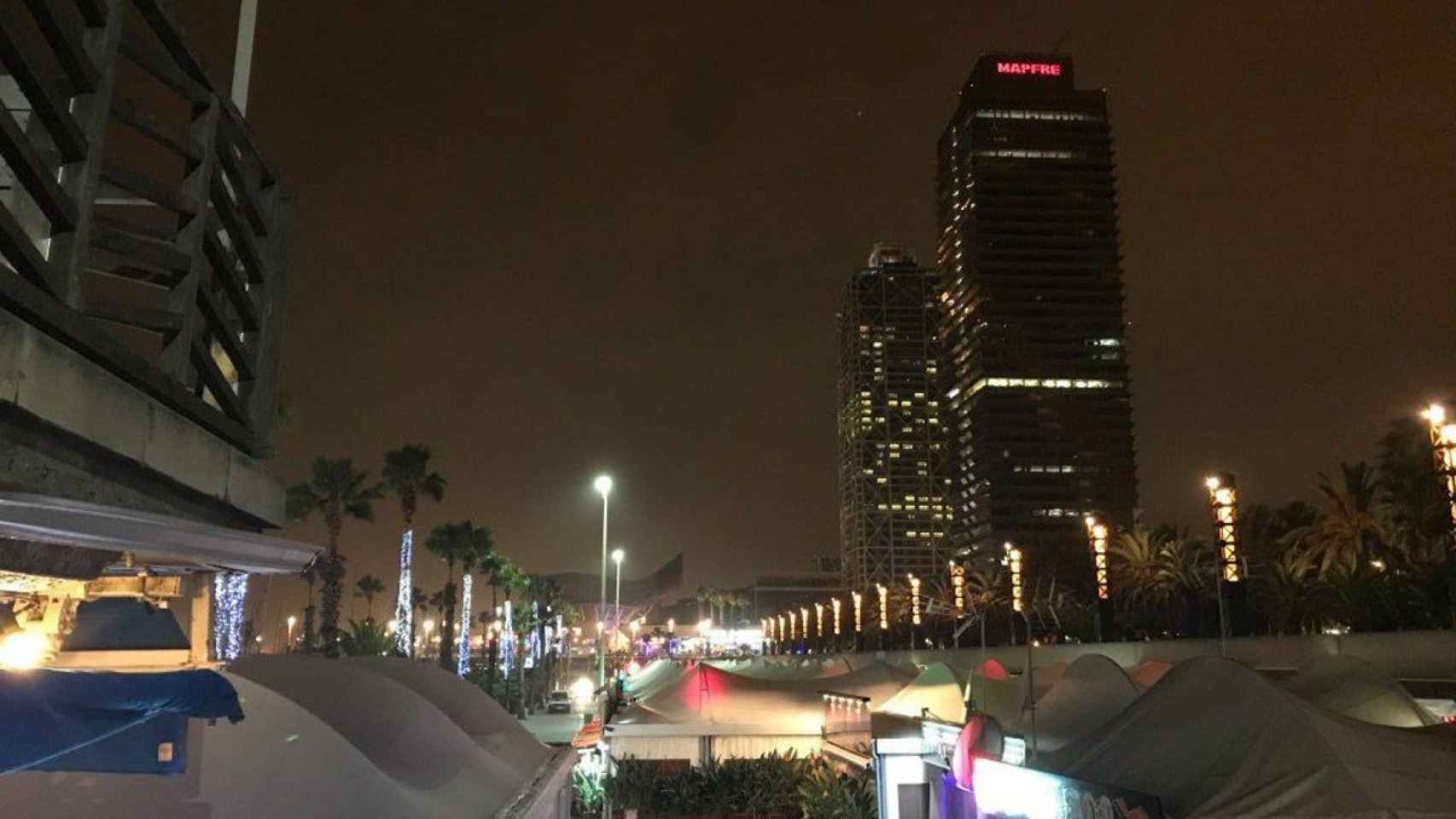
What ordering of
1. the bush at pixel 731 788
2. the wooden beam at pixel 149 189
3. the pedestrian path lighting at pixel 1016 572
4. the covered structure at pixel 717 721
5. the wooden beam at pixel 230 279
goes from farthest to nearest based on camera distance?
the pedestrian path lighting at pixel 1016 572, the covered structure at pixel 717 721, the bush at pixel 731 788, the wooden beam at pixel 230 279, the wooden beam at pixel 149 189

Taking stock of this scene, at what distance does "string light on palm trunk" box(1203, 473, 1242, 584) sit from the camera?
36375 mm

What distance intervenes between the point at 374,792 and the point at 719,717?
2388cm

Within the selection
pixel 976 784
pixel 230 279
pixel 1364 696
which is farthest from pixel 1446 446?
pixel 230 279

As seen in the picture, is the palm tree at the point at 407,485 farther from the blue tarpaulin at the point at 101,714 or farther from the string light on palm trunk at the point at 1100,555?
the blue tarpaulin at the point at 101,714

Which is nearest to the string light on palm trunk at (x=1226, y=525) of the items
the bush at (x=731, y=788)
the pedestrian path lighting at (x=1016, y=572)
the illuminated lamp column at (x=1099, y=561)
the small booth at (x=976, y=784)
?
the illuminated lamp column at (x=1099, y=561)

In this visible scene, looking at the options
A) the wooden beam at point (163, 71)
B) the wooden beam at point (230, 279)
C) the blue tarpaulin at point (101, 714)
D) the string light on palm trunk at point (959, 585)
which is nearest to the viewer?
the blue tarpaulin at point (101, 714)

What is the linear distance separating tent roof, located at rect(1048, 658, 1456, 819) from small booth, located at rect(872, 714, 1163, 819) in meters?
0.35

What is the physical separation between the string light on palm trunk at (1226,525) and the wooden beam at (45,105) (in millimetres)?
36772

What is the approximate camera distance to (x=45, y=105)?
469cm

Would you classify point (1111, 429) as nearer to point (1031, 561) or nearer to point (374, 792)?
point (1031, 561)

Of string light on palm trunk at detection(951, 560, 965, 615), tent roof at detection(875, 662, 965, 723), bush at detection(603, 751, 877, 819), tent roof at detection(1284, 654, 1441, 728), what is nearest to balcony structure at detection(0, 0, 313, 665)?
tent roof at detection(1284, 654, 1441, 728)

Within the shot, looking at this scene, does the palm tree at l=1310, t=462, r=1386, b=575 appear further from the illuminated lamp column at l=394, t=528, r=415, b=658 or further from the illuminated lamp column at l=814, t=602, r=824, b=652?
the illuminated lamp column at l=814, t=602, r=824, b=652

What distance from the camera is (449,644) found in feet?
244

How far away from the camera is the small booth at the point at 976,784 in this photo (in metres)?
10.1
